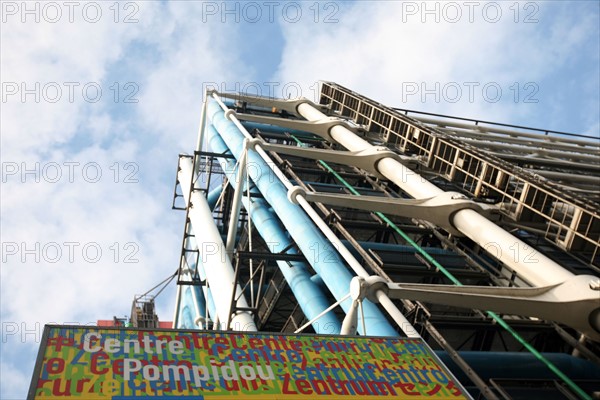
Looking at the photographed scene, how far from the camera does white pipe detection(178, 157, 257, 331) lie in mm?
23172

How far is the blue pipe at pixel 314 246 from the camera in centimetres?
1600

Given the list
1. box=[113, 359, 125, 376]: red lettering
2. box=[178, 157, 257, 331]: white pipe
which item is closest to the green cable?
box=[178, 157, 257, 331]: white pipe

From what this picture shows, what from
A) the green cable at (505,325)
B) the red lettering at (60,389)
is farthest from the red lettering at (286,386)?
the green cable at (505,325)

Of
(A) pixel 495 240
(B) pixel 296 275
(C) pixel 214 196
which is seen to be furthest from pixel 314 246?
(C) pixel 214 196

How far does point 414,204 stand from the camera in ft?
64.8

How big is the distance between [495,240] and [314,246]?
17.9ft

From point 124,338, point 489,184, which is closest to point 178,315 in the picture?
point 489,184

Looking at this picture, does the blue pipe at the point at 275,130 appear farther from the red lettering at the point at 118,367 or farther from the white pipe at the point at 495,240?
the red lettering at the point at 118,367

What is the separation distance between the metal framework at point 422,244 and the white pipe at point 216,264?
83 mm

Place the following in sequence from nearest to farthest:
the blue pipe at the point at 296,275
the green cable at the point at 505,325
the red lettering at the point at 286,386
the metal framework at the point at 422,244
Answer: the red lettering at the point at 286,386 → the green cable at the point at 505,325 → the metal framework at the point at 422,244 → the blue pipe at the point at 296,275

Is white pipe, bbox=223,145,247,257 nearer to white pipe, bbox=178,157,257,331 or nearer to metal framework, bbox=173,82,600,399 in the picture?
metal framework, bbox=173,82,600,399

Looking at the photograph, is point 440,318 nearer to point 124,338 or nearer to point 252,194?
point 124,338

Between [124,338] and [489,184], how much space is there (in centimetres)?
1482

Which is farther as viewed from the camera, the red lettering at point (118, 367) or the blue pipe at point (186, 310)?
the blue pipe at point (186, 310)
